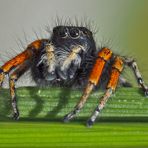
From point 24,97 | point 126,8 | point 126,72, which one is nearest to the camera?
point 24,97

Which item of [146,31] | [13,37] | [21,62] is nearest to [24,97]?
[21,62]

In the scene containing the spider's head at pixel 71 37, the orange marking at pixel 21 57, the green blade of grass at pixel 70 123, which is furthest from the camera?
the spider's head at pixel 71 37

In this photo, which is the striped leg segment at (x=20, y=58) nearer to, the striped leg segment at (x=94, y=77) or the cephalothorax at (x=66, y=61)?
the cephalothorax at (x=66, y=61)

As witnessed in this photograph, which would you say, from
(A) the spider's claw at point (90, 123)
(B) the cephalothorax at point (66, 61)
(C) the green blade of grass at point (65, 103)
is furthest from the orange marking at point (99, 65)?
(A) the spider's claw at point (90, 123)

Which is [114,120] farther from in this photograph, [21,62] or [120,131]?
[21,62]

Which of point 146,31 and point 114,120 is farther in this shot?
point 146,31

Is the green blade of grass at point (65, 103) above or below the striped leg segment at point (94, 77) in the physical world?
below

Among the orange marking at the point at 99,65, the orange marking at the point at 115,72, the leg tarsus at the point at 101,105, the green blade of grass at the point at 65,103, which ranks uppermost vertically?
the orange marking at the point at 99,65

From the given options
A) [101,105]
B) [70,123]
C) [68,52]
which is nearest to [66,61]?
[68,52]
